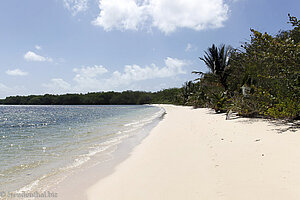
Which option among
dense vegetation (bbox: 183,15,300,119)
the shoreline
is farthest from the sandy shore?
Answer: dense vegetation (bbox: 183,15,300,119)

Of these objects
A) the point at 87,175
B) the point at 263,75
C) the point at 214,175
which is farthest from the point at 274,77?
the point at 87,175

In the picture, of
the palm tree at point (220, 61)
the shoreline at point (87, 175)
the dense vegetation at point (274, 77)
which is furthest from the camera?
the palm tree at point (220, 61)

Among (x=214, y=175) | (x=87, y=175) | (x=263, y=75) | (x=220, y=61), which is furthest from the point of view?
(x=220, y=61)

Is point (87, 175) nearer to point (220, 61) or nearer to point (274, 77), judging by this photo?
point (274, 77)

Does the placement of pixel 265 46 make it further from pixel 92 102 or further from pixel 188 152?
pixel 92 102

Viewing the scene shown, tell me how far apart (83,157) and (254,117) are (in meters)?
9.05

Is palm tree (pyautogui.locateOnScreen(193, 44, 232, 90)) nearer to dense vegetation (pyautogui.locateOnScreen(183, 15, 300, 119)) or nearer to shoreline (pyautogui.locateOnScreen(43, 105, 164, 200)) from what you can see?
dense vegetation (pyautogui.locateOnScreen(183, 15, 300, 119))

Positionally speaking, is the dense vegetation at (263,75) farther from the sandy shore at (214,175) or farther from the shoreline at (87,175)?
the shoreline at (87,175)

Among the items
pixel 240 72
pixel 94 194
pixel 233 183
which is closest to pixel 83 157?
pixel 94 194

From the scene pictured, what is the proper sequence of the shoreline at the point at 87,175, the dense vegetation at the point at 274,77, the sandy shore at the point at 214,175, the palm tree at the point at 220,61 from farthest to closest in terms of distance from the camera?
the palm tree at the point at 220,61
the dense vegetation at the point at 274,77
the shoreline at the point at 87,175
the sandy shore at the point at 214,175

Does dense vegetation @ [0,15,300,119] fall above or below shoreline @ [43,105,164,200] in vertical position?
above

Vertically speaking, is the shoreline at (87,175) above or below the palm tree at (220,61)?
below

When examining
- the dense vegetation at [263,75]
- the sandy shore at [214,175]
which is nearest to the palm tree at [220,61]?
the dense vegetation at [263,75]

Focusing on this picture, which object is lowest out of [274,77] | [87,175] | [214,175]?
[87,175]
